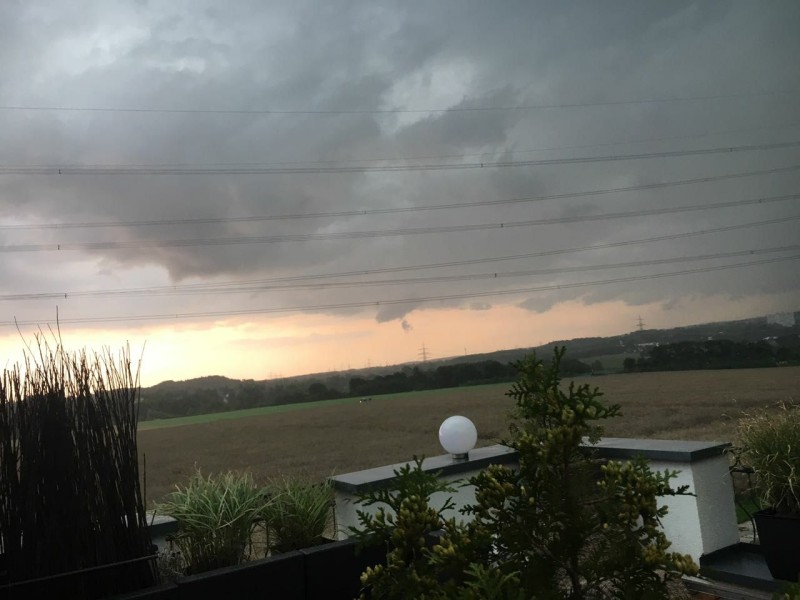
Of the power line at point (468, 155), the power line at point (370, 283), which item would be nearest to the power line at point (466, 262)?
the power line at point (370, 283)

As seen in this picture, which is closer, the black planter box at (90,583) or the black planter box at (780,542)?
the black planter box at (90,583)

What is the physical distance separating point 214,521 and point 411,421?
3.83m

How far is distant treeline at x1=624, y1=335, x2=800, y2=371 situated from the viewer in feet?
19.9

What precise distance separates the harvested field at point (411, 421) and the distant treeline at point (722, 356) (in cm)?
8

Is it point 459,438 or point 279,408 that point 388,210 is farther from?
point 459,438

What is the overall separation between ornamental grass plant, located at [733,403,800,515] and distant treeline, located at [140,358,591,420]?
2.14 metres

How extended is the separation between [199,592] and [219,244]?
5.67 m

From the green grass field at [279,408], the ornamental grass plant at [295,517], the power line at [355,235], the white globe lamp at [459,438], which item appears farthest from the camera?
the power line at [355,235]

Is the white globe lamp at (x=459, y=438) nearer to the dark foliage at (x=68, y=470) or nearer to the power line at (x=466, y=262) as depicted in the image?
the dark foliage at (x=68, y=470)

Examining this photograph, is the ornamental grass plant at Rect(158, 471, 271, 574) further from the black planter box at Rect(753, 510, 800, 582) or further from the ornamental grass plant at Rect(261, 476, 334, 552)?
the black planter box at Rect(753, 510, 800, 582)

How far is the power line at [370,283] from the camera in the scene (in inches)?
237

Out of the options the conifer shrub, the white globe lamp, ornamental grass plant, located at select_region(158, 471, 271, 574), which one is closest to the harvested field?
the white globe lamp

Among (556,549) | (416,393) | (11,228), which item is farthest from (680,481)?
(11,228)

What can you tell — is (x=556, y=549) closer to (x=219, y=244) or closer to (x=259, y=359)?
(x=259, y=359)
